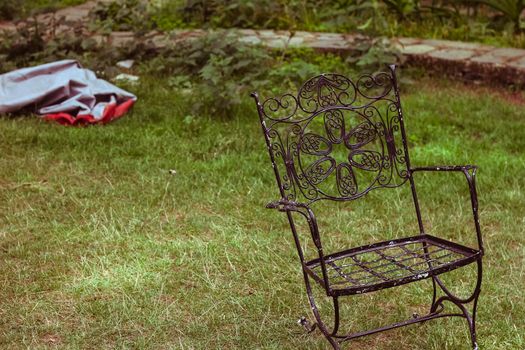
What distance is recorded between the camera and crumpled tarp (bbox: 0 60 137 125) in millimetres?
6383

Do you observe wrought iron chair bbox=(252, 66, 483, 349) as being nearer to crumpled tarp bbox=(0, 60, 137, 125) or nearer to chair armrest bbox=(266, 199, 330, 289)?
chair armrest bbox=(266, 199, 330, 289)

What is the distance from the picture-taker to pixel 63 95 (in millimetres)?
6523

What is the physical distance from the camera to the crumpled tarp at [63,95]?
20.9 feet

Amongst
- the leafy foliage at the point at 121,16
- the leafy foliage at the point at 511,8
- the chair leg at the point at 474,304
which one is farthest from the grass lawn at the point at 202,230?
the leafy foliage at the point at 121,16

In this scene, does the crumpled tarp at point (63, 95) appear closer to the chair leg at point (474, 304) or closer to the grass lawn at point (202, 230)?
the grass lawn at point (202, 230)

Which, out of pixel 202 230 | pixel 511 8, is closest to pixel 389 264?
pixel 202 230

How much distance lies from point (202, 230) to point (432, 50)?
12.5ft

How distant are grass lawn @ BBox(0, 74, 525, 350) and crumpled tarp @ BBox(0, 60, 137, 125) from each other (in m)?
0.16

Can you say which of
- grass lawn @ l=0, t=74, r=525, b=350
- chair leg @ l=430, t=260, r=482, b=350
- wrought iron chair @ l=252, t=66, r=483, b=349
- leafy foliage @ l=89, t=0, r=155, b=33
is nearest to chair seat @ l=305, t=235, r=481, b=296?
wrought iron chair @ l=252, t=66, r=483, b=349

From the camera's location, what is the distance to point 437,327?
11.9 ft

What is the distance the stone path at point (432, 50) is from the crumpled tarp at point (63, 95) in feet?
3.52

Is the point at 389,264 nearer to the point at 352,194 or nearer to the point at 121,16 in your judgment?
the point at 352,194

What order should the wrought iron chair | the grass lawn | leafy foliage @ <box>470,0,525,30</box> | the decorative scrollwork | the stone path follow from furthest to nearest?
leafy foliage @ <box>470,0,525,30</box> → the stone path → the grass lawn → the decorative scrollwork → the wrought iron chair

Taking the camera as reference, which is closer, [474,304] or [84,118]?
[474,304]
